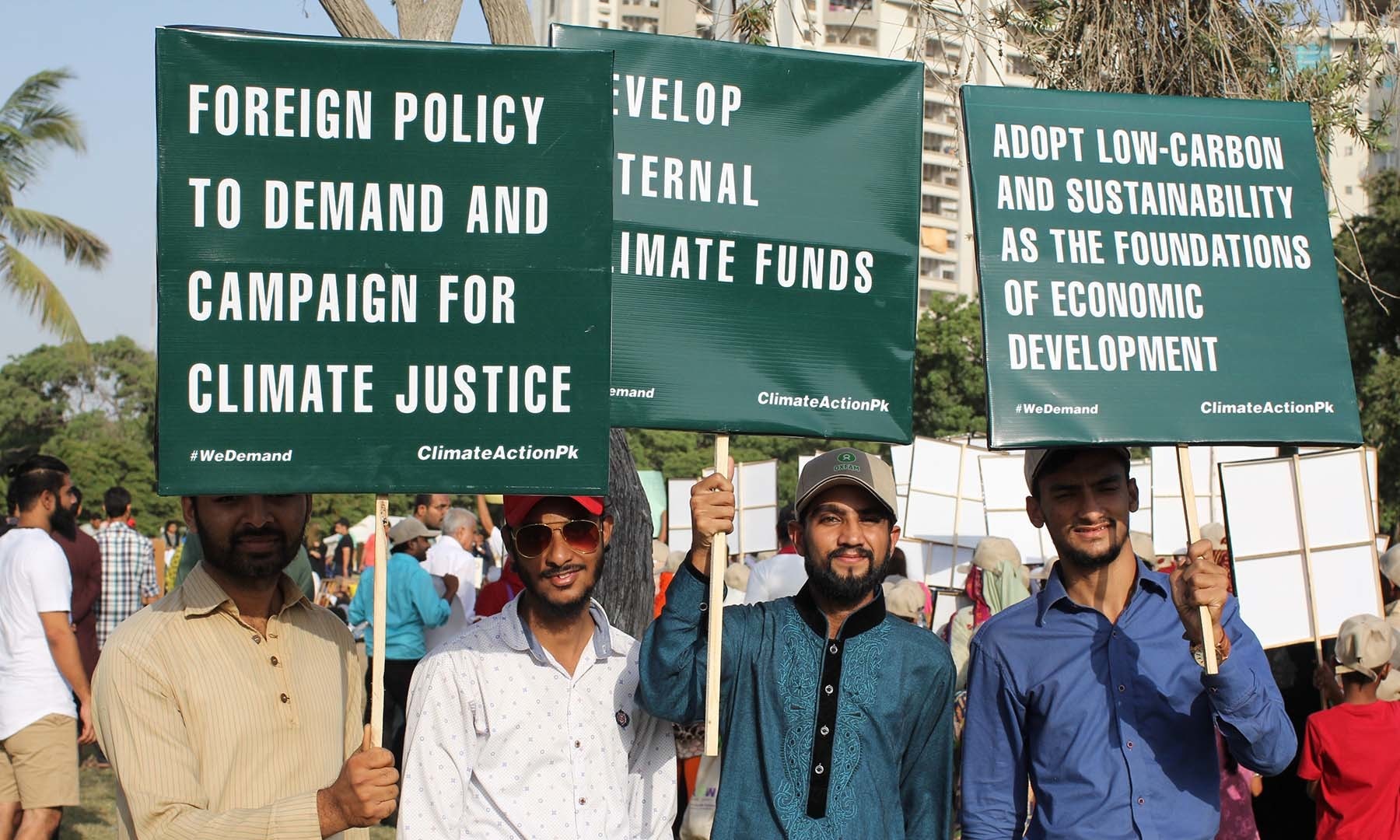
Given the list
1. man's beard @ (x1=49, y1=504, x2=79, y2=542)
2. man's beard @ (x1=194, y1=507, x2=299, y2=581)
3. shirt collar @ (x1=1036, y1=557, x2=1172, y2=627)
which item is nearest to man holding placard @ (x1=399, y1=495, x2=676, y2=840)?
man's beard @ (x1=194, y1=507, x2=299, y2=581)

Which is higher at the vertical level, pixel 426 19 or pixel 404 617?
pixel 426 19

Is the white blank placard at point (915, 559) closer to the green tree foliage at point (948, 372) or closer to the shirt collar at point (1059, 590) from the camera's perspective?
the shirt collar at point (1059, 590)

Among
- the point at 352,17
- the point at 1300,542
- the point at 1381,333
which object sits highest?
the point at 1381,333

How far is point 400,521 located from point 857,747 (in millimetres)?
7039

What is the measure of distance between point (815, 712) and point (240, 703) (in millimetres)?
1412

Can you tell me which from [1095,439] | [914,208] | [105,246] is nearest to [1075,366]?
[1095,439]

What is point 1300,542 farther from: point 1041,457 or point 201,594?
point 201,594

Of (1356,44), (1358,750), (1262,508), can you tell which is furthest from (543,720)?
(1356,44)

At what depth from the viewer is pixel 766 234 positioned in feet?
13.3

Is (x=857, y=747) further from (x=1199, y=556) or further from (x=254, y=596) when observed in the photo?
(x=254, y=596)

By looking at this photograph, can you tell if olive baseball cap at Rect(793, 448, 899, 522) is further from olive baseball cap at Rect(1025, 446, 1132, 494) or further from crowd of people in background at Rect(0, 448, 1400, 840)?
olive baseball cap at Rect(1025, 446, 1132, 494)

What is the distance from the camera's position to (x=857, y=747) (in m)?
3.73

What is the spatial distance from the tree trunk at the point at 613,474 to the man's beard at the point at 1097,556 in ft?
8.10

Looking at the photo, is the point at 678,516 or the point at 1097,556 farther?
the point at 678,516
